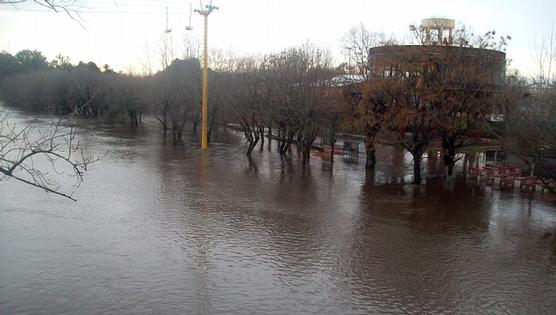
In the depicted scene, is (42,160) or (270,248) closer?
(270,248)

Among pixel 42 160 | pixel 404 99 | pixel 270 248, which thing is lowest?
pixel 270 248

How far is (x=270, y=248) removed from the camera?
1333cm


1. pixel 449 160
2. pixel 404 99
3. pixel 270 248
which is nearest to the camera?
pixel 270 248

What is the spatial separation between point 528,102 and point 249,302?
16103mm

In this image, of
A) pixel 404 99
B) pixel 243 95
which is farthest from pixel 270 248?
pixel 243 95

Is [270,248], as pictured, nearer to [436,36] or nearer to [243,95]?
[436,36]

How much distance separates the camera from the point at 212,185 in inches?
841

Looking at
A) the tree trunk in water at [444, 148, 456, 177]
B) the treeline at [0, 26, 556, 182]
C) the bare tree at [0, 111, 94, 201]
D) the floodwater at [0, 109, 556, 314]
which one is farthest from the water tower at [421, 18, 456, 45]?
the bare tree at [0, 111, 94, 201]

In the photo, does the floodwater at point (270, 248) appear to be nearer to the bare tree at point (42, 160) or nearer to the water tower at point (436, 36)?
the bare tree at point (42, 160)

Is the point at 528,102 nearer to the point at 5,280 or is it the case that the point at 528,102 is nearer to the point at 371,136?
the point at 371,136

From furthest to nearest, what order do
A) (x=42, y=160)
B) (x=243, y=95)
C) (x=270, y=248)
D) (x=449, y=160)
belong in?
1. (x=243, y=95)
2. (x=42, y=160)
3. (x=449, y=160)
4. (x=270, y=248)

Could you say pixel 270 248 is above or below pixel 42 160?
below

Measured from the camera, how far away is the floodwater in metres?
10.2

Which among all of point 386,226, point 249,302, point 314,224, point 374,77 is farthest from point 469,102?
point 249,302
